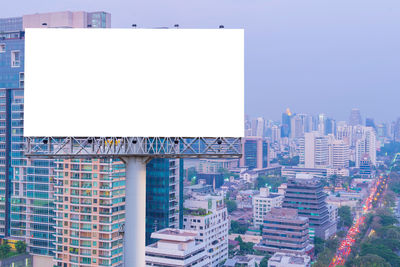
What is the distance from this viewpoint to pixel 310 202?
56.3 m

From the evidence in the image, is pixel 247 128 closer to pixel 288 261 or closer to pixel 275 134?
pixel 275 134

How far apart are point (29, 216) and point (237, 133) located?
31681 millimetres

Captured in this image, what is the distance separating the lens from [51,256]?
35.5m

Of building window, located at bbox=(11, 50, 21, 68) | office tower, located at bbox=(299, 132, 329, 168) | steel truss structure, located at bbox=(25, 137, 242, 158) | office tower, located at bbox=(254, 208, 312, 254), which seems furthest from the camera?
office tower, located at bbox=(299, 132, 329, 168)

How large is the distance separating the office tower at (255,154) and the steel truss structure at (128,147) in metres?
103

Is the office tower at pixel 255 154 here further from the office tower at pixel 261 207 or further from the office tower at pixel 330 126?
the office tower at pixel 330 126

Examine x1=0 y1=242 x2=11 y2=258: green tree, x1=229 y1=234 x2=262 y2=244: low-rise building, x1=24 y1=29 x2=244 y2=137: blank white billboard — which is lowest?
x1=229 y1=234 x2=262 y2=244: low-rise building

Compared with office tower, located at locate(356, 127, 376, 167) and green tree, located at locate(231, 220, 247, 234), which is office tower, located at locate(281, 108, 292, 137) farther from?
green tree, located at locate(231, 220, 247, 234)

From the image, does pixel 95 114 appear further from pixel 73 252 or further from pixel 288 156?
pixel 288 156

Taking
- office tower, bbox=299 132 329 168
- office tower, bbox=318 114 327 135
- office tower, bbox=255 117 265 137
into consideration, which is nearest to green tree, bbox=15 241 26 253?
office tower, bbox=299 132 329 168

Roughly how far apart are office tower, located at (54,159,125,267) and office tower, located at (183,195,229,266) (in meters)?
11.0

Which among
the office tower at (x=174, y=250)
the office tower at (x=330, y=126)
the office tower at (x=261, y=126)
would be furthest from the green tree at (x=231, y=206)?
the office tower at (x=330, y=126)

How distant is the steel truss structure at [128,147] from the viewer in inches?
350

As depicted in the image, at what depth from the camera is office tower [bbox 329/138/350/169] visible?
4336 inches
